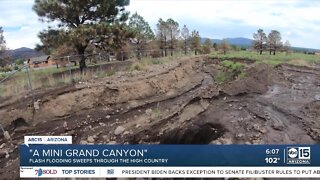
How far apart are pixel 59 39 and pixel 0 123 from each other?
918 centimetres

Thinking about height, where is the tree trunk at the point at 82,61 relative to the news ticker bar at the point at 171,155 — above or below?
above

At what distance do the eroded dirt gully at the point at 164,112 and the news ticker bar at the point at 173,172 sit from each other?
148 inches

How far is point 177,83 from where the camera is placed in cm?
2228

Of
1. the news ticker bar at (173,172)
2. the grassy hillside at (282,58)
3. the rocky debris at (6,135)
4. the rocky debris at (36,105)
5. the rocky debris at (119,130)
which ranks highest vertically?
the grassy hillside at (282,58)

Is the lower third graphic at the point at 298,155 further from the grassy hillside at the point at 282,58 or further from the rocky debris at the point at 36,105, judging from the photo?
the grassy hillside at the point at 282,58

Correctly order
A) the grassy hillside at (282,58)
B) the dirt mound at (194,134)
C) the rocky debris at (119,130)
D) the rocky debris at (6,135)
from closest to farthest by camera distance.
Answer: the dirt mound at (194,134) < the rocky debris at (119,130) < the rocky debris at (6,135) < the grassy hillside at (282,58)

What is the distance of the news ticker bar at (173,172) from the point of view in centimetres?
816

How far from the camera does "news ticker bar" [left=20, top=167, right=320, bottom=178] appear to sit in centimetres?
816

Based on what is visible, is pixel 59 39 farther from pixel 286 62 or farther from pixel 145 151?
pixel 145 151

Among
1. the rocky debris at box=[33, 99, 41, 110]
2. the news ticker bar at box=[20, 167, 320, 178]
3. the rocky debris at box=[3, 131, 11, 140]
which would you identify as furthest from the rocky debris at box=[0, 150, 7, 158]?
the news ticker bar at box=[20, 167, 320, 178]

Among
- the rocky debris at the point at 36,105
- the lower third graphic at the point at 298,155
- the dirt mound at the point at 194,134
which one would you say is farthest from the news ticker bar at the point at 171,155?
the rocky debris at the point at 36,105

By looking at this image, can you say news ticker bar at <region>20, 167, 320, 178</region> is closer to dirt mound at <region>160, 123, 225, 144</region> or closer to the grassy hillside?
dirt mound at <region>160, 123, 225, 144</region>

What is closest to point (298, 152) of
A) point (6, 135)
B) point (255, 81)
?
point (6, 135)

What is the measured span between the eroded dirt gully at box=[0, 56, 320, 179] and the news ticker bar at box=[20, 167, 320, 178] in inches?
148
